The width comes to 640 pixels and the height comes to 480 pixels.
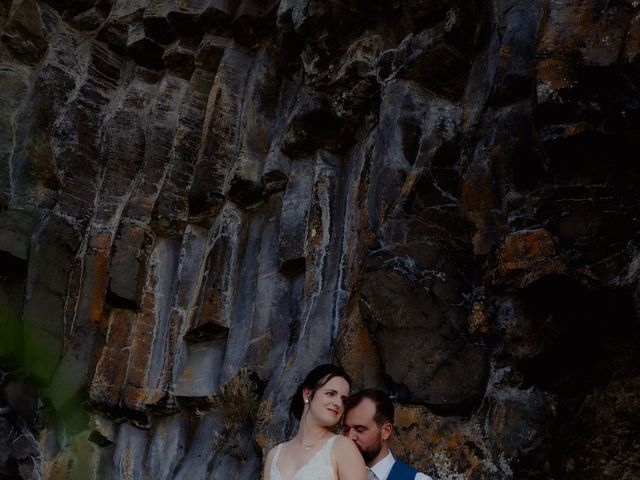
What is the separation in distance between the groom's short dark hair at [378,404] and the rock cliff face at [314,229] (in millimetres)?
974

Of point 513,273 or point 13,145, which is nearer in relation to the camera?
point 513,273

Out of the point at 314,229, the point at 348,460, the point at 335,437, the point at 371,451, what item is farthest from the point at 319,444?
the point at 314,229

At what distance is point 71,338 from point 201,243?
1.74 m

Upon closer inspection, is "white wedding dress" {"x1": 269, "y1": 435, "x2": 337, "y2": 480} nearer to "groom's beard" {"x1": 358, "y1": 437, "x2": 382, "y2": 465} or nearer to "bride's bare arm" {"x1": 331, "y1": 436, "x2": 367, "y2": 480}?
"bride's bare arm" {"x1": 331, "y1": 436, "x2": 367, "y2": 480}

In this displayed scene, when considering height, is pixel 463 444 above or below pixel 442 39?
below

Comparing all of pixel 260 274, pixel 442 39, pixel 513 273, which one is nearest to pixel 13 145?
pixel 260 274

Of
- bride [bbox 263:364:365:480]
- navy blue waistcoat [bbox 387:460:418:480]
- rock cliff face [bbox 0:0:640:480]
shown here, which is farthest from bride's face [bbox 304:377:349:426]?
rock cliff face [bbox 0:0:640:480]

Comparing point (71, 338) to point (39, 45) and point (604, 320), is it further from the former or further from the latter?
point (604, 320)

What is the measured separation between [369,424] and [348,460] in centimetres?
37

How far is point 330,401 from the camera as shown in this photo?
14.5ft

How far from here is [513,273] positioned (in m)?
5.29

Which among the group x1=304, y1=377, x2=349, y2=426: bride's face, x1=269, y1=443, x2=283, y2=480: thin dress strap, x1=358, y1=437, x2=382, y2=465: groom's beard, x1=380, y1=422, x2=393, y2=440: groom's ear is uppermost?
x1=304, y1=377, x2=349, y2=426: bride's face

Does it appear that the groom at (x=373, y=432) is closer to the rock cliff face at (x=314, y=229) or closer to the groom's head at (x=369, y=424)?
the groom's head at (x=369, y=424)

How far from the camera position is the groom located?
446 centimetres
